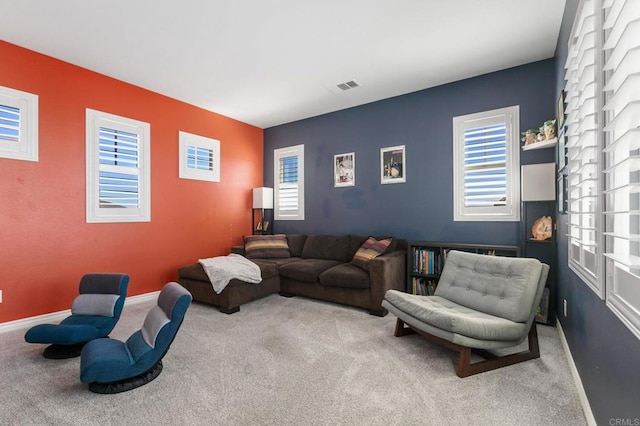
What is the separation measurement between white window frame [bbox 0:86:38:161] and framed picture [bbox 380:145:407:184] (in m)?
4.19

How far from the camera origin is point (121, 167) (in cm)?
393

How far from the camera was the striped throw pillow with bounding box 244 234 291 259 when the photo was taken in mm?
4793

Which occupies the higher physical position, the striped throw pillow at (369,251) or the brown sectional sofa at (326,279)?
the striped throw pillow at (369,251)

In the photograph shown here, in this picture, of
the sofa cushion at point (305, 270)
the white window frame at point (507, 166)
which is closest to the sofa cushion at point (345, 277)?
the sofa cushion at point (305, 270)

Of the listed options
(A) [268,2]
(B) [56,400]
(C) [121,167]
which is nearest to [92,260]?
(C) [121,167]

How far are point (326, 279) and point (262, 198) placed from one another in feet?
7.62

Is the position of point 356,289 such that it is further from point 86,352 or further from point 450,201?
point 86,352

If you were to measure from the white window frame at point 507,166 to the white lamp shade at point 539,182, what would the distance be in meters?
0.36

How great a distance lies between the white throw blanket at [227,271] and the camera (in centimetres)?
360

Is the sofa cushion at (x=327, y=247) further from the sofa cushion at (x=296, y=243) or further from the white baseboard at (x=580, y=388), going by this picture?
the white baseboard at (x=580, y=388)

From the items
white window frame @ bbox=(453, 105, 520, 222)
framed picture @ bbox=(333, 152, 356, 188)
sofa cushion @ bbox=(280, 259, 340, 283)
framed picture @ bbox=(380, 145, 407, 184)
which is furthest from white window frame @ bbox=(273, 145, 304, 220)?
white window frame @ bbox=(453, 105, 520, 222)

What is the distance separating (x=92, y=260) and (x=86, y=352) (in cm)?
202

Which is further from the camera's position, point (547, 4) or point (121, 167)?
point (121, 167)

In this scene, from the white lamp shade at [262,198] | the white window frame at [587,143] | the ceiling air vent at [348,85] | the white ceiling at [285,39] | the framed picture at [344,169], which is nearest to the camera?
the white window frame at [587,143]
